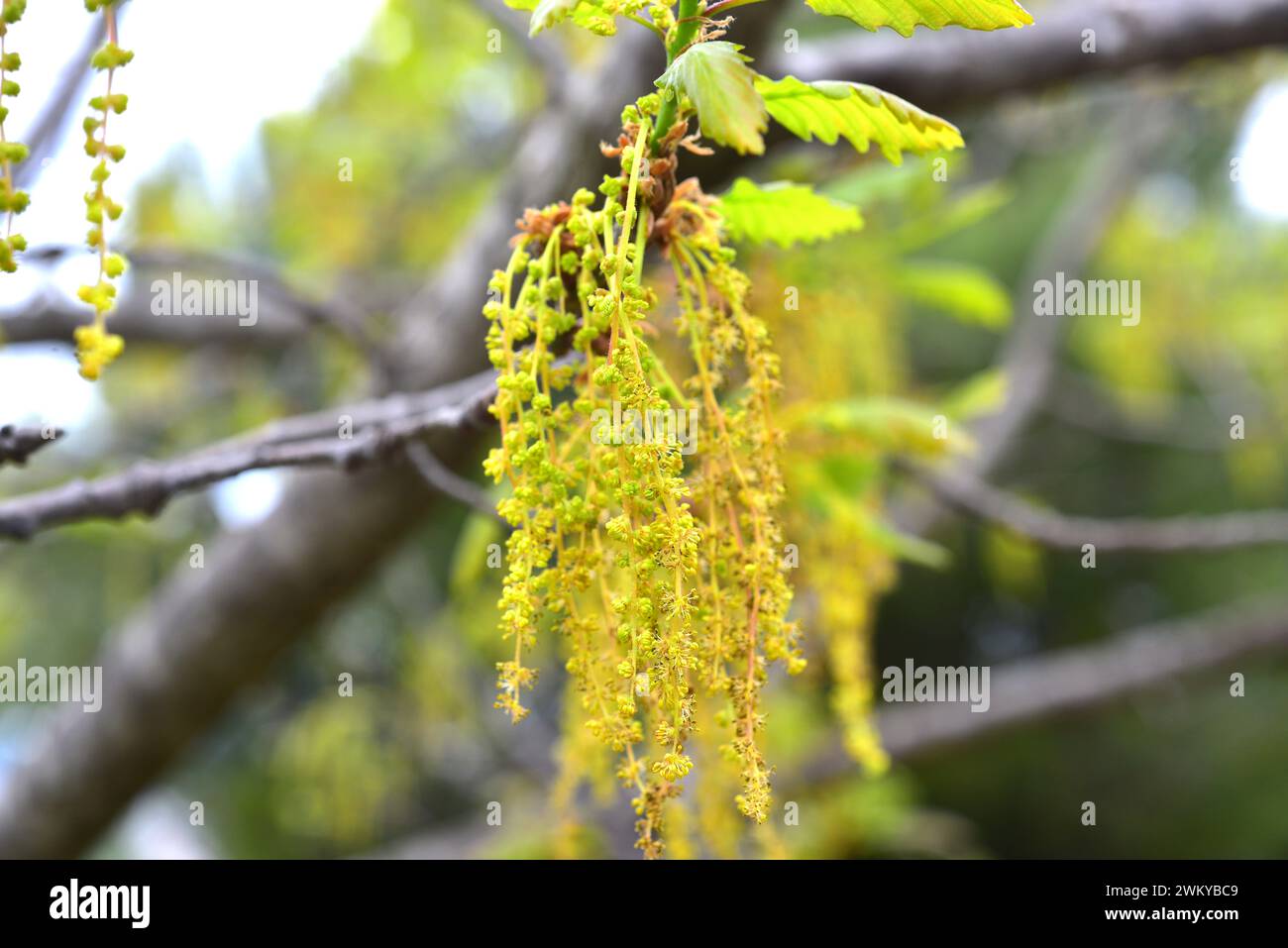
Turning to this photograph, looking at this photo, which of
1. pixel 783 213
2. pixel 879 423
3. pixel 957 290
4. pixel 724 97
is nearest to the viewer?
pixel 724 97

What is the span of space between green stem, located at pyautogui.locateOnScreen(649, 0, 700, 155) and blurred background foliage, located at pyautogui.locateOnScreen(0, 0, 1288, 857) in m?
0.69

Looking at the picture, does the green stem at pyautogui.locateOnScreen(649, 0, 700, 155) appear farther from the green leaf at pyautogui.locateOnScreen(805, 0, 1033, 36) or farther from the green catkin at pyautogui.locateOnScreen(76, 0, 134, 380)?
the green catkin at pyautogui.locateOnScreen(76, 0, 134, 380)

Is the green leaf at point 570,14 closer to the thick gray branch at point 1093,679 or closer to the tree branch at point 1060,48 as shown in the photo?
the tree branch at point 1060,48

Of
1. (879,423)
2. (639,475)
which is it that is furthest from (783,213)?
(879,423)

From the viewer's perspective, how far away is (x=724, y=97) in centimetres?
72

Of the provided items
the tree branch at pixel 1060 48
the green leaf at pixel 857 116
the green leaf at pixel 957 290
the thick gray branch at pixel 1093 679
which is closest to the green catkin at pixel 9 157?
the green leaf at pixel 857 116

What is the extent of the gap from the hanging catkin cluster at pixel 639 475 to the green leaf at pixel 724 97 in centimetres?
6

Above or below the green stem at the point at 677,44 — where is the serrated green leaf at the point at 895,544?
below

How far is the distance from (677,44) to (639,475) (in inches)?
14.3

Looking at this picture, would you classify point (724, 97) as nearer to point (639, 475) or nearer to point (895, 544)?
point (639, 475)

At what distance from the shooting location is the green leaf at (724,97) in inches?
28.2

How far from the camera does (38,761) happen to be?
2709mm
